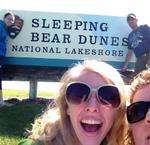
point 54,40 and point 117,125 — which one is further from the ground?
point 54,40

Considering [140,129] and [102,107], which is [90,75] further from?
[140,129]

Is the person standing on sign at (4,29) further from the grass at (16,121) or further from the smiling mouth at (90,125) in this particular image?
the smiling mouth at (90,125)

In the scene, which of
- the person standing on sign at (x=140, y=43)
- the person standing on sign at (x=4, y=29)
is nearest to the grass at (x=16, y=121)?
the person standing on sign at (x=4, y=29)

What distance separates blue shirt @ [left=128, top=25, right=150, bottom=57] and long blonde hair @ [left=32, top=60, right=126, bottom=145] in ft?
Result: 21.6

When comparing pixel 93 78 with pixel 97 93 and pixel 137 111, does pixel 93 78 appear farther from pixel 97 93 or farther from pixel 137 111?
pixel 137 111

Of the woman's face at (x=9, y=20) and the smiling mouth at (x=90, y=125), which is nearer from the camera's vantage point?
the smiling mouth at (x=90, y=125)

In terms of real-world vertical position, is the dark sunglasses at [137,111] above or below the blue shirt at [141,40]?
below

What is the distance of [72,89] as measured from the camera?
3.08m

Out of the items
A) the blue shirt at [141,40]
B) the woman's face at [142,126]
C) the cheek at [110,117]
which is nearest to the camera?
the woman's face at [142,126]

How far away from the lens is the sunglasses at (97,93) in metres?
3.04

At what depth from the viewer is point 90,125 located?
3057 mm

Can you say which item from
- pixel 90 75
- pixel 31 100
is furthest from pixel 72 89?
pixel 31 100

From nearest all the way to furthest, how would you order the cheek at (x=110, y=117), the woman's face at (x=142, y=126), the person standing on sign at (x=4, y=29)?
1. the woman's face at (x=142, y=126)
2. the cheek at (x=110, y=117)
3. the person standing on sign at (x=4, y=29)

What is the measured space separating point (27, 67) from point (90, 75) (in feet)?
27.8
